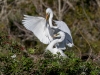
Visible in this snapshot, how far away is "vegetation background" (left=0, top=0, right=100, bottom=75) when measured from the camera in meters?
6.71

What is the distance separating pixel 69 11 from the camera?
Answer: 669 inches

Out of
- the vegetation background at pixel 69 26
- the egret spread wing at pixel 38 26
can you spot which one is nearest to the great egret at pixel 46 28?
the egret spread wing at pixel 38 26

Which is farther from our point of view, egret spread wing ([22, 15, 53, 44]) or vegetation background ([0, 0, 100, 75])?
egret spread wing ([22, 15, 53, 44])

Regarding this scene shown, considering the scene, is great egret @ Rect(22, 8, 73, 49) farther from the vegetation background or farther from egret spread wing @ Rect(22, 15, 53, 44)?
the vegetation background

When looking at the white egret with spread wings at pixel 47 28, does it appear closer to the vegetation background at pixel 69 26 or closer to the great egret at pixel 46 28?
the great egret at pixel 46 28

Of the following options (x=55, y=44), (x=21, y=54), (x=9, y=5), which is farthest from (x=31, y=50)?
(x=9, y=5)

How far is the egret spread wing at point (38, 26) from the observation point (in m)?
9.65

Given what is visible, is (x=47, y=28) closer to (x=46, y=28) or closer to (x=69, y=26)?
(x=46, y=28)

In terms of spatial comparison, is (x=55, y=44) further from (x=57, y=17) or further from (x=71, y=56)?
(x=57, y=17)

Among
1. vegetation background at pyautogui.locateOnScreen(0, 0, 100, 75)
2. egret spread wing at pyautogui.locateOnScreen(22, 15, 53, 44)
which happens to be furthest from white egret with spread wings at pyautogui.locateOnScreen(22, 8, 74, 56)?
vegetation background at pyautogui.locateOnScreen(0, 0, 100, 75)

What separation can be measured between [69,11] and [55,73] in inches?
406

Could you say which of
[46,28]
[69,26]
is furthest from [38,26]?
[69,26]

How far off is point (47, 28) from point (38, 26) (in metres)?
0.19

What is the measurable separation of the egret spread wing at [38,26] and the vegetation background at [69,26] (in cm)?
40
